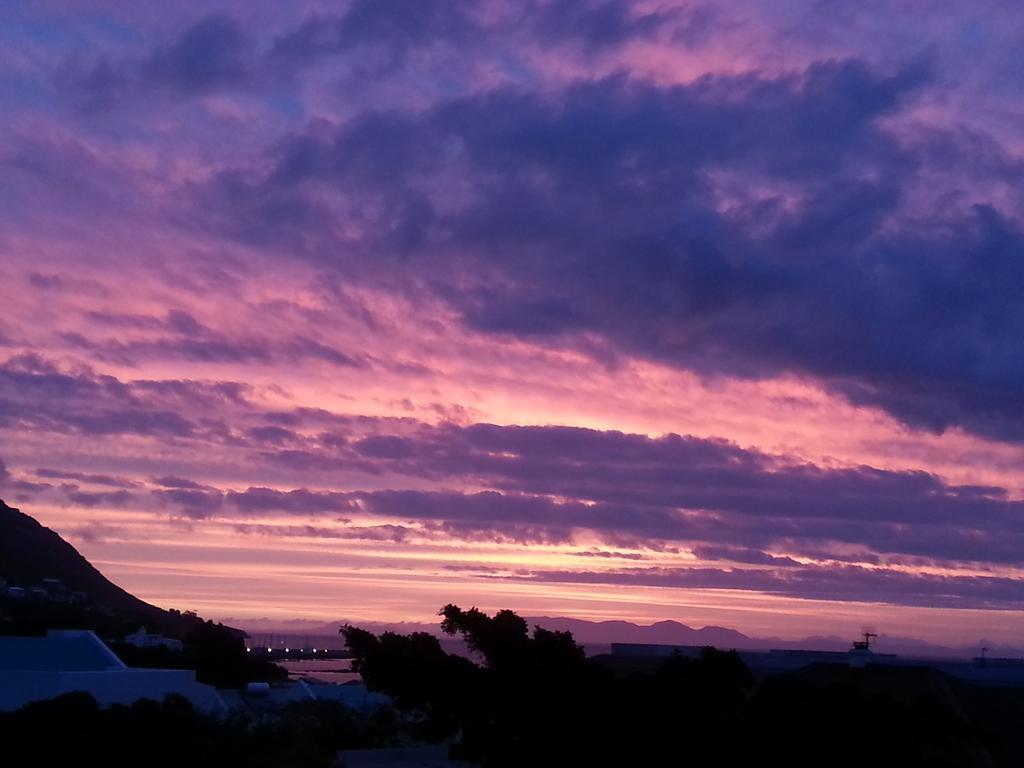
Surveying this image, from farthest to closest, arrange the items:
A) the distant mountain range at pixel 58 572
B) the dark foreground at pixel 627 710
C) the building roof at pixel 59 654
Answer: the distant mountain range at pixel 58 572, the building roof at pixel 59 654, the dark foreground at pixel 627 710

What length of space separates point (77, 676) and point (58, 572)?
11981 cm

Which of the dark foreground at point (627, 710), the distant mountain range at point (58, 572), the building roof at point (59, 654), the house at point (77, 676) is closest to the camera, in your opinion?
the dark foreground at point (627, 710)

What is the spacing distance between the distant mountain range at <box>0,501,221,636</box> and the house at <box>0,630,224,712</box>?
270 ft

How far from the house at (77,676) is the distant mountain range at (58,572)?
270ft

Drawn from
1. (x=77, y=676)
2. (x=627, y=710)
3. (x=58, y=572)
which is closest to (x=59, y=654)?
(x=77, y=676)

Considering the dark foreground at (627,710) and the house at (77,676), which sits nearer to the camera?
the dark foreground at (627,710)

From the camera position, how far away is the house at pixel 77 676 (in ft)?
144

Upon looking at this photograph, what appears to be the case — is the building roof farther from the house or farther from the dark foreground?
the dark foreground

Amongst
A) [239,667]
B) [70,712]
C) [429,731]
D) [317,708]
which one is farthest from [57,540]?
[429,731]

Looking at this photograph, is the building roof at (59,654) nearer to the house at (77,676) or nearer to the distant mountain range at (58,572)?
the house at (77,676)

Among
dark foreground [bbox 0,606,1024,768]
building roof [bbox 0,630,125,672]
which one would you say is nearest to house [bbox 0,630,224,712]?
building roof [bbox 0,630,125,672]

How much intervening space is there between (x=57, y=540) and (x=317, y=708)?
122927mm

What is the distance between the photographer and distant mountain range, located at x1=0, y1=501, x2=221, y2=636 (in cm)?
14288

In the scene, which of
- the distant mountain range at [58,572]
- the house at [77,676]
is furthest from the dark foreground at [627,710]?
the distant mountain range at [58,572]
